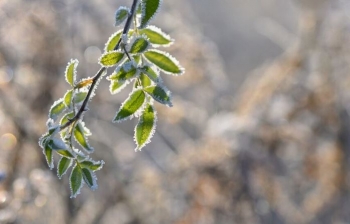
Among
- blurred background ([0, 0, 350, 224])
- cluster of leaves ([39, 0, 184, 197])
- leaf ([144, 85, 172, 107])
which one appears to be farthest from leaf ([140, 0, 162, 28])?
blurred background ([0, 0, 350, 224])

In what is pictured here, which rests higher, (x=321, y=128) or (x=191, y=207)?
(x=321, y=128)

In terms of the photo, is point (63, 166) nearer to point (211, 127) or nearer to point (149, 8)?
point (149, 8)

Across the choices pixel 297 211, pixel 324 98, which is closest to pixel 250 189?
pixel 297 211

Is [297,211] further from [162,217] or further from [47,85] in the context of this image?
[47,85]

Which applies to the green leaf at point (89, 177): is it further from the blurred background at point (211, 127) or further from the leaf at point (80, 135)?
the blurred background at point (211, 127)

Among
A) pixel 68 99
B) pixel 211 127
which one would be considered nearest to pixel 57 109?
pixel 68 99

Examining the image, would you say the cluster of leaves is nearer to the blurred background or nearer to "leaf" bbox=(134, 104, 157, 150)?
"leaf" bbox=(134, 104, 157, 150)

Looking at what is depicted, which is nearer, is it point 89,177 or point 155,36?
point 89,177
